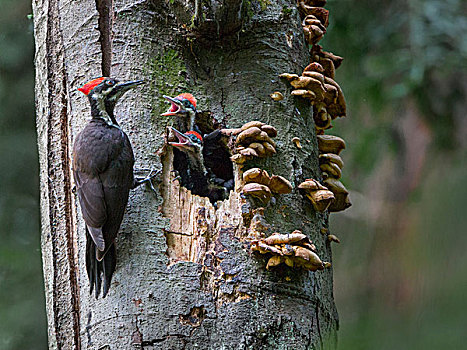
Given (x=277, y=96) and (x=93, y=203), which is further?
(x=277, y=96)

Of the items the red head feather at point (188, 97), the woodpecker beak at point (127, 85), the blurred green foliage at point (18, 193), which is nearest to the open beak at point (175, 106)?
the red head feather at point (188, 97)

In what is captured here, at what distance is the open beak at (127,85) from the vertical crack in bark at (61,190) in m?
0.35

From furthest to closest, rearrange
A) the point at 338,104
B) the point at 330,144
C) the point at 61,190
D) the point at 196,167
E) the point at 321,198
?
the point at 338,104
the point at 330,144
the point at 196,167
the point at 61,190
the point at 321,198

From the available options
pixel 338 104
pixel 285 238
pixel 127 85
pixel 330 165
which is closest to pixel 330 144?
pixel 330 165

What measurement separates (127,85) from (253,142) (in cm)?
63

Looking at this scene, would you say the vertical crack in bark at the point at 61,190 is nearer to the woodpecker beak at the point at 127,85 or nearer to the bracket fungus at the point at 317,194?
the woodpecker beak at the point at 127,85

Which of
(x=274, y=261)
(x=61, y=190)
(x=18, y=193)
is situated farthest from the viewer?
(x=18, y=193)

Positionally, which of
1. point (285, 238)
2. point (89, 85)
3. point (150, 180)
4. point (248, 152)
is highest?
point (89, 85)

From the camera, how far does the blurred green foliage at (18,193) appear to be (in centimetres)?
473

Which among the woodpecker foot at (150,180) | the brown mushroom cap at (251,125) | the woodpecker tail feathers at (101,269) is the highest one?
the brown mushroom cap at (251,125)

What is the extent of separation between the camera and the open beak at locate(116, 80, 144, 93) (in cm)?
262

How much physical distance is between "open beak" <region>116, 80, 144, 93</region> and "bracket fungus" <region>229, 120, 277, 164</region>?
51 centimetres

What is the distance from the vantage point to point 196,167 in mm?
2816

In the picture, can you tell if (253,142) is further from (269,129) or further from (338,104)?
(338,104)
